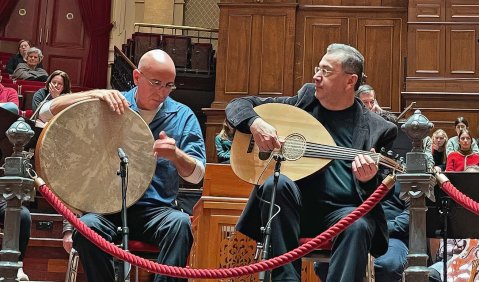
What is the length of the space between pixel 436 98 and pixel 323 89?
238 inches

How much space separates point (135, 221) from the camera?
12.3 feet

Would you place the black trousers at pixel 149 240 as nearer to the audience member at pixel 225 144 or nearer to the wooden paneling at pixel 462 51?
the audience member at pixel 225 144

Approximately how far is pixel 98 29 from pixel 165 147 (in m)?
9.97

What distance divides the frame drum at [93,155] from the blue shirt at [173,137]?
0.26ft

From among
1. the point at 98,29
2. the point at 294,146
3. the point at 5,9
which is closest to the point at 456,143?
Answer: the point at 294,146

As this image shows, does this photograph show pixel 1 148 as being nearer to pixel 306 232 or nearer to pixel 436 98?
pixel 306 232

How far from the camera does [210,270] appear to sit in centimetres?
319

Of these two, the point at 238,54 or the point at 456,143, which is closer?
the point at 456,143

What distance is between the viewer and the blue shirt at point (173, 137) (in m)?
3.86

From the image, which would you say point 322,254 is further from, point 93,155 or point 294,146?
point 93,155

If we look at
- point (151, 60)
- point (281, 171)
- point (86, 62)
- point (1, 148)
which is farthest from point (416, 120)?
point (86, 62)

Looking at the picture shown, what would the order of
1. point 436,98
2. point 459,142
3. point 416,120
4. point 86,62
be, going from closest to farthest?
point 416,120 < point 459,142 < point 436,98 < point 86,62

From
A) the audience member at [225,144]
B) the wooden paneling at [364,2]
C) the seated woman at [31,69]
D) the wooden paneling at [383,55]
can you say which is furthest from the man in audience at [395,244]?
the seated woman at [31,69]

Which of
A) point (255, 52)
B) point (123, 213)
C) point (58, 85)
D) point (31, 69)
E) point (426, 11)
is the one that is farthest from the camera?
point (31, 69)
